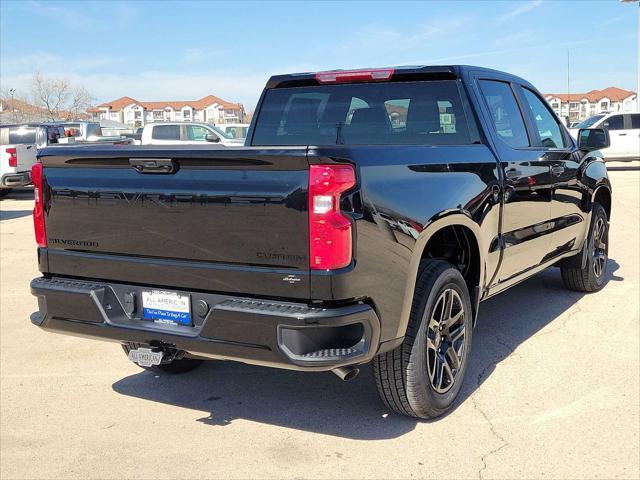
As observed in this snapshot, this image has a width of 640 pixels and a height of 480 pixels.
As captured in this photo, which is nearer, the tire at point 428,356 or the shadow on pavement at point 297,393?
the tire at point 428,356

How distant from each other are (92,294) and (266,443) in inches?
47.0

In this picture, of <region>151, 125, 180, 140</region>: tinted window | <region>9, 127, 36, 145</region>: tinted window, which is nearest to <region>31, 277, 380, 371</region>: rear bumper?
<region>151, 125, 180, 140</region>: tinted window

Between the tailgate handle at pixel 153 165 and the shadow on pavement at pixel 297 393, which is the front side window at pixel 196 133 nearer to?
the shadow on pavement at pixel 297 393

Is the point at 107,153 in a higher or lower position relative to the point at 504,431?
higher

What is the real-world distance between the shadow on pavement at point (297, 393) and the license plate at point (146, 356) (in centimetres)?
64

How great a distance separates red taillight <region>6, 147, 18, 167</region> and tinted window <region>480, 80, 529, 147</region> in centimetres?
1400

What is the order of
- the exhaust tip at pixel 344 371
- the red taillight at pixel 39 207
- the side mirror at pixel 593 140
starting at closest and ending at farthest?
the exhaust tip at pixel 344 371, the red taillight at pixel 39 207, the side mirror at pixel 593 140

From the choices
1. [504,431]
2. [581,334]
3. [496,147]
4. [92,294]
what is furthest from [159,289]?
[581,334]

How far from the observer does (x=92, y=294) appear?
3.51 metres

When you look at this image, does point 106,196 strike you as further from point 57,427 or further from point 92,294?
point 57,427

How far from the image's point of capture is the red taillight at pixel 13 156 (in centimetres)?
1608

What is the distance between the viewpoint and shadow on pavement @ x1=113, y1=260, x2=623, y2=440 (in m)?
3.87

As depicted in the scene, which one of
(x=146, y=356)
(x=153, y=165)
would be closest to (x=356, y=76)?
(x=153, y=165)

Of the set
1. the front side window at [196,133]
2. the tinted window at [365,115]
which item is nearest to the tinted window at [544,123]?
the tinted window at [365,115]
